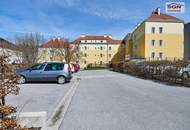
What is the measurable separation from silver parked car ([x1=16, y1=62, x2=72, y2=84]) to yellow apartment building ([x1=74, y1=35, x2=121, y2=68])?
55.3 metres

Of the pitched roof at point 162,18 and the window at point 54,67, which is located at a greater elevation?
the pitched roof at point 162,18

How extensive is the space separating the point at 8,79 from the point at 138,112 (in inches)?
165

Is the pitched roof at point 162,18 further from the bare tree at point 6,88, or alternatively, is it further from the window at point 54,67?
the bare tree at point 6,88

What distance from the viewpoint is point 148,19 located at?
40781 mm

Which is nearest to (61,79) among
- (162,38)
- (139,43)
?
(162,38)

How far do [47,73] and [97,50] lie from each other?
57380 millimetres

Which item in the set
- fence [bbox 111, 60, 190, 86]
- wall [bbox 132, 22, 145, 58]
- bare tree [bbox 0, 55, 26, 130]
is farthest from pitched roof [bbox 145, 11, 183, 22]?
bare tree [bbox 0, 55, 26, 130]

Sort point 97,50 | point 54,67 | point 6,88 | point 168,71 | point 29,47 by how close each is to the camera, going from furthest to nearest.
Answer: point 97,50 → point 29,47 → point 54,67 → point 168,71 → point 6,88

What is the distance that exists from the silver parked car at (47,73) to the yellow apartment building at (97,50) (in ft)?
181

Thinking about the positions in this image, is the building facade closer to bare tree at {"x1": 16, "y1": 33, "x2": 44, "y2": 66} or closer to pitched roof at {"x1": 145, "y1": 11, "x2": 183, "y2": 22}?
pitched roof at {"x1": 145, "y1": 11, "x2": 183, "y2": 22}

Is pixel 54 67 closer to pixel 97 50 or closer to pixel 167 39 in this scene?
pixel 167 39

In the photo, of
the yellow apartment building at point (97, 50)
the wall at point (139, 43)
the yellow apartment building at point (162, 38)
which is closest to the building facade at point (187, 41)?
the yellow apartment building at point (162, 38)

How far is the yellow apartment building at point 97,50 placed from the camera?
229 ft

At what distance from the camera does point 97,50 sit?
70.1m
